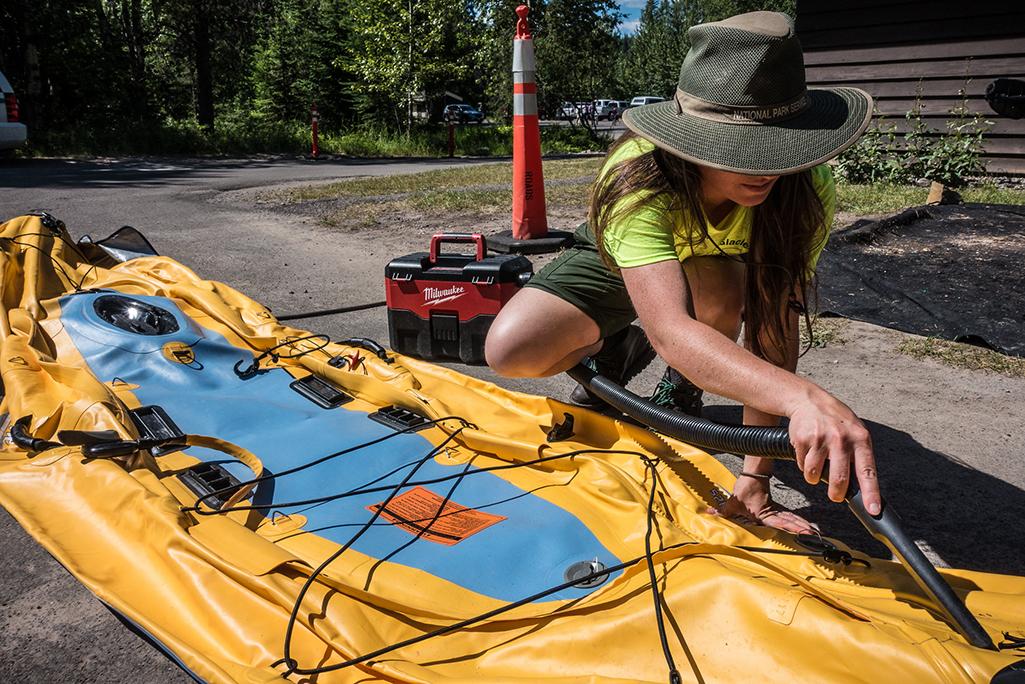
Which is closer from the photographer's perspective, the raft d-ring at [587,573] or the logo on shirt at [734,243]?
the raft d-ring at [587,573]

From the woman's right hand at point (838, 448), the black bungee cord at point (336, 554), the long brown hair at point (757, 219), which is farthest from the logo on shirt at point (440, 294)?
the woman's right hand at point (838, 448)

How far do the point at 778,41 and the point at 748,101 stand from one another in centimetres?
14

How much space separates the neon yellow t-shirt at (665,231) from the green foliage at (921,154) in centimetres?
765

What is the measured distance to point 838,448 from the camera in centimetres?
147

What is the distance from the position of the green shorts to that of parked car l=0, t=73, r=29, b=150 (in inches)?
431

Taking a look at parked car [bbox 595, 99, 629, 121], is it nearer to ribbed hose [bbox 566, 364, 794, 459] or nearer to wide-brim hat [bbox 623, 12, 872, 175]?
ribbed hose [bbox 566, 364, 794, 459]

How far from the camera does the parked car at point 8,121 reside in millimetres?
10930

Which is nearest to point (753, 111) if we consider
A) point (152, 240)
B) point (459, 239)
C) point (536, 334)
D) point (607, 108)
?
point (536, 334)

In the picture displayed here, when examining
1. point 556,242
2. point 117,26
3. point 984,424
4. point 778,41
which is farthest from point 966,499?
point 117,26

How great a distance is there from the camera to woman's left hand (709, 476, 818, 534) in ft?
7.61

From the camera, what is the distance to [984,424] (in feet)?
11.0

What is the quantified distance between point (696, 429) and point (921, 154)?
8518 mm

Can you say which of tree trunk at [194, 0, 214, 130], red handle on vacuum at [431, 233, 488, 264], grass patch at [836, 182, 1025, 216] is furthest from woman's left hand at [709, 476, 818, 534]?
tree trunk at [194, 0, 214, 130]

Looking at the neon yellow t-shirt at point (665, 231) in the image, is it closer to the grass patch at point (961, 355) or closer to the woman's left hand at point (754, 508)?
the woman's left hand at point (754, 508)
